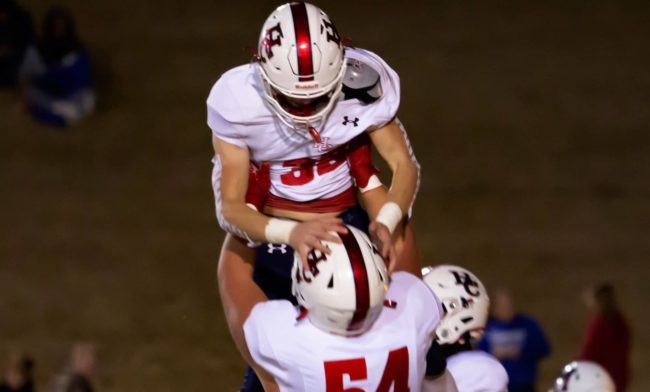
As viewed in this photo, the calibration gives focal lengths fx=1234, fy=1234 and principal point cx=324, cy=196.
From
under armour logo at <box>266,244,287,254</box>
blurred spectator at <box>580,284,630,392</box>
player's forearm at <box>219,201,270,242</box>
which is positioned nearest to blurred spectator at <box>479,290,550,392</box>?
blurred spectator at <box>580,284,630,392</box>

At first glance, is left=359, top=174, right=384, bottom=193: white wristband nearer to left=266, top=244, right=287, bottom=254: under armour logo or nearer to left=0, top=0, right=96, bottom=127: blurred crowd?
left=266, top=244, right=287, bottom=254: under armour logo

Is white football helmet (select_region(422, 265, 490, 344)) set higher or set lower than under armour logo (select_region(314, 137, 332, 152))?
lower

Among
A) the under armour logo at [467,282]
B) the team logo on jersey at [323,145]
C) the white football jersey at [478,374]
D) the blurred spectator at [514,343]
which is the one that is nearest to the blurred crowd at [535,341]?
the blurred spectator at [514,343]

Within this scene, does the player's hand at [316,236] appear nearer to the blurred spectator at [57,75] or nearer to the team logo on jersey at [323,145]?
the team logo on jersey at [323,145]

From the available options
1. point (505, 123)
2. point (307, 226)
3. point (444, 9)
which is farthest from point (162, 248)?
point (307, 226)

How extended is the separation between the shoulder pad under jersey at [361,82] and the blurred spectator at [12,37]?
257 inches

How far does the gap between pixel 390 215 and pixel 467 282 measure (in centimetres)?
68

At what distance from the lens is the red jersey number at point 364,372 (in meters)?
4.13

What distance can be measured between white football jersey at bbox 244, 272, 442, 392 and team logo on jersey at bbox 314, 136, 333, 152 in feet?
2.42

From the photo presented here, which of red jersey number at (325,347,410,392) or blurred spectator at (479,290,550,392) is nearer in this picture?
red jersey number at (325,347,410,392)

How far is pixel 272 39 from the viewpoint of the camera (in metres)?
4.42

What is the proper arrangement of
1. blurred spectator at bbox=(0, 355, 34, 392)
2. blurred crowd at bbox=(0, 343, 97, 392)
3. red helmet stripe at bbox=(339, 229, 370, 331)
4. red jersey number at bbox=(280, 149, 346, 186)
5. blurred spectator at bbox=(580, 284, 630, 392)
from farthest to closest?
blurred spectator at bbox=(580, 284, 630, 392)
blurred spectator at bbox=(0, 355, 34, 392)
blurred crowd at bbox=(0, 343, 97, 392)
red jersey number at bbox=(280, 149, 346, 186)
red helmet stripe at bbox=(339, 229, 370, 331)

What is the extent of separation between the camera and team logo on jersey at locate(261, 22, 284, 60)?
14.5 feet

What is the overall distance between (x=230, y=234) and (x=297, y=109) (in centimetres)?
72
